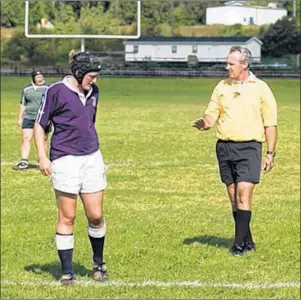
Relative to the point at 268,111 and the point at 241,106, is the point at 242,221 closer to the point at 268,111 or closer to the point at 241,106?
the point at 268,111

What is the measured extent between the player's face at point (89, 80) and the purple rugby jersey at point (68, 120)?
37 centimetres

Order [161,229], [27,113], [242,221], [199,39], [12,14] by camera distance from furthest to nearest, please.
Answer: [27,113] < [161,229] < [242,221] < [199,39] < [12,14]

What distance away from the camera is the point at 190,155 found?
1797 centimetres

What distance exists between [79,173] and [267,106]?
162 centimetres

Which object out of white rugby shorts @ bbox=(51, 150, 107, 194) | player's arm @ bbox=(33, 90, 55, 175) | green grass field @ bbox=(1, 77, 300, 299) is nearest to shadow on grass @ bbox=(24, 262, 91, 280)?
green grass field @ bbox=(1, 77, 300, 299)

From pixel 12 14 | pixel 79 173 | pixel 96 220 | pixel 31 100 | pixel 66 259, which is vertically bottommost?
pixel 66 259

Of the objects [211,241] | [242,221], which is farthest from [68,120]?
[211,241]

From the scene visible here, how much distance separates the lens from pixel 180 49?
475cm

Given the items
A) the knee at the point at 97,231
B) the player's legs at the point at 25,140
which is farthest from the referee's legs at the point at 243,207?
the player's legs at the point at 25,140

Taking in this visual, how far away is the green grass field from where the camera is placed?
6.61m

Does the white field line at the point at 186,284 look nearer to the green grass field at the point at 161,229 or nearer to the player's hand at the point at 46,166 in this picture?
the green grass field at the point at 161,229

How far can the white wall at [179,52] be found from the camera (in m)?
4.51

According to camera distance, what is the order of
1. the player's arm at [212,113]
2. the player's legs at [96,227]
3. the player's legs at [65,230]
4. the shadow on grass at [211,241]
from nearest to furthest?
the player's arm at [212,113] < the player's legs at [96,227] < the player's legs at [65,230] < the shadow on grass at [211,241]

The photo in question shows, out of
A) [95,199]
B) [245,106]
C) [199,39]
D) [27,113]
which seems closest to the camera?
[245,106]
